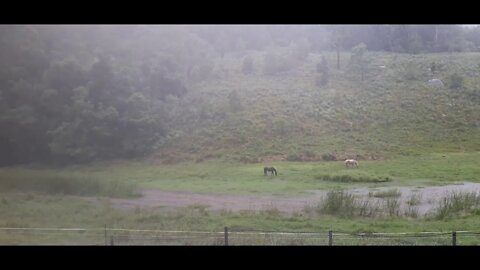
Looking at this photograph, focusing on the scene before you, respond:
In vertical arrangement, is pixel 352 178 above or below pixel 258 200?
above

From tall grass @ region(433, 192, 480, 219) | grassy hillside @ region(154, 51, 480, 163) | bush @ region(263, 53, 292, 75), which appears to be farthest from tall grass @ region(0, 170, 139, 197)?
bush @ region(263, 53, 292, 75)

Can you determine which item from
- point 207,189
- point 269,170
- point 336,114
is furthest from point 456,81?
point 207,189

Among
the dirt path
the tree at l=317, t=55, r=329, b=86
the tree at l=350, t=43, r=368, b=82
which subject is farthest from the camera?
the tree at l=350, t=43, r=368, b=82

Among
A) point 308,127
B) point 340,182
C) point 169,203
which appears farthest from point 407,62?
point 169,203

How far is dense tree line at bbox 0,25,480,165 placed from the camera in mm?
6691

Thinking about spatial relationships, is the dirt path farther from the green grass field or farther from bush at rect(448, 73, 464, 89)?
bush at rect(448, 73, 464, 89)

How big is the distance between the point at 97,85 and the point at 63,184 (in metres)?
2.02

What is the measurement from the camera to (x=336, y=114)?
33.5 feet

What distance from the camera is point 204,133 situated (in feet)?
31.7

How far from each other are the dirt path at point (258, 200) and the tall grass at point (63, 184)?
0.61 ft

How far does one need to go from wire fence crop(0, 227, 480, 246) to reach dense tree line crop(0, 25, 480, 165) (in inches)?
59.3

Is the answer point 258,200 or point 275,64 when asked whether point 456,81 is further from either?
point 275,64

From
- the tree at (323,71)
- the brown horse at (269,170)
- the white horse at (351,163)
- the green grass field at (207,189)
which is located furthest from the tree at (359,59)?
the brown horse at (269,170)
